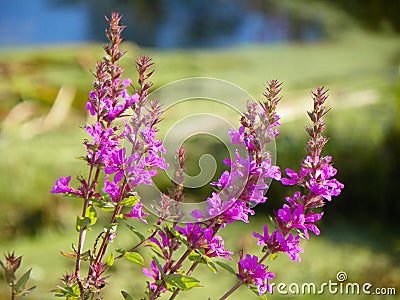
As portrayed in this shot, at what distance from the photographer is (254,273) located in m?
0.47

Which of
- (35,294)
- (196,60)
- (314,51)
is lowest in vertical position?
(35,294)

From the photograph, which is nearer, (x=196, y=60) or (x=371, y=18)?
(x=371, y=18)

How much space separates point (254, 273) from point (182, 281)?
5 centimetres

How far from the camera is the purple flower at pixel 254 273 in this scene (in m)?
0.46

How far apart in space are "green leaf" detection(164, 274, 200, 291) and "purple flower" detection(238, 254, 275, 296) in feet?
0.13

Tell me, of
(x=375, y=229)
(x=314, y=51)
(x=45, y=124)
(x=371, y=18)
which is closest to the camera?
(x=375, y=229)

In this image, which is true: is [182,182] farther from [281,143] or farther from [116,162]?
[281,143]

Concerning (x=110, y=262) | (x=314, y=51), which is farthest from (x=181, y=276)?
(x=314, y=51)

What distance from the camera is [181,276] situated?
45 centimetres

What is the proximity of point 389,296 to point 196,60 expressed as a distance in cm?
200

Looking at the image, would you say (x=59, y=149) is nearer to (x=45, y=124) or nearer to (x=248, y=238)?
(x=45, y=124)

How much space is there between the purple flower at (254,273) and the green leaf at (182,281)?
0.04 meters

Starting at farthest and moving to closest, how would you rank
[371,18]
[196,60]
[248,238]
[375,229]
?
[196,60], [371,18], [375,229], [248,238]

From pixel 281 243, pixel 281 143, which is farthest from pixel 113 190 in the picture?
pixel 281 143
